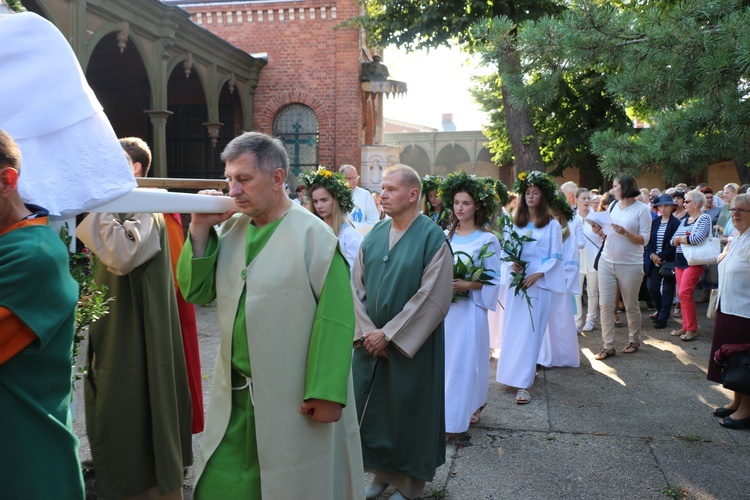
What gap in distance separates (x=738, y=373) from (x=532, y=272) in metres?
2.04

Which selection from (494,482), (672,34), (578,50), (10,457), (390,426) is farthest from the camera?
(494,482)

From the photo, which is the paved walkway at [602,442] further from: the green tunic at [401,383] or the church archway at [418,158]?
the church archway at [418,158]

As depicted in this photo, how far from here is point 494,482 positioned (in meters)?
4.57

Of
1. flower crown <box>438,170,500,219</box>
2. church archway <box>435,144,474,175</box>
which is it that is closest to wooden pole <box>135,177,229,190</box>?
flower crown <box>438,170,500,219</box>

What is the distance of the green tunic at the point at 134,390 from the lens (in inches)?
142

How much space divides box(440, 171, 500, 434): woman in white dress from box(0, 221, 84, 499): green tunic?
341cm

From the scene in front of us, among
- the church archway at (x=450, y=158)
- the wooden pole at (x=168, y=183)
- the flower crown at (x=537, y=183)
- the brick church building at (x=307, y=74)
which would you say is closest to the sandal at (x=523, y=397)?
the flower crown at (x=537, y=183)

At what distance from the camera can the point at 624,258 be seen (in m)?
8.19

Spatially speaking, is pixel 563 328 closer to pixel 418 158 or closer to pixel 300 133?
pixel 300 133

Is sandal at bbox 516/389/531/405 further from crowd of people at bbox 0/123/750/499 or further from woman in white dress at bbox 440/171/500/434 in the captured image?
woman in white dress at bbox 440/171/500/434

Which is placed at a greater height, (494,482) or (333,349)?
(333,349)

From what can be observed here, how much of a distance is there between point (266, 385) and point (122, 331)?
1.35 meters

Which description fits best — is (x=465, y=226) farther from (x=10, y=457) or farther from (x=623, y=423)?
(x=10, y=457)

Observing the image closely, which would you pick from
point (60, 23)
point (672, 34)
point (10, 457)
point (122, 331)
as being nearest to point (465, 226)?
point (672, 34)
